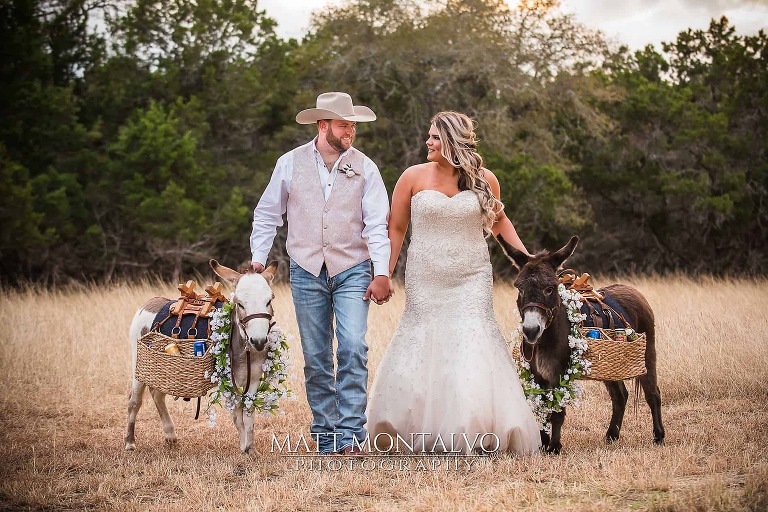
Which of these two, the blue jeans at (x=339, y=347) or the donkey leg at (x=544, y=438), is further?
the donkey leg at (x=544, y=438)

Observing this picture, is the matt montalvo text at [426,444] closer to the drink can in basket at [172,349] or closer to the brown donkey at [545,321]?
the brown donkey at [545,321]

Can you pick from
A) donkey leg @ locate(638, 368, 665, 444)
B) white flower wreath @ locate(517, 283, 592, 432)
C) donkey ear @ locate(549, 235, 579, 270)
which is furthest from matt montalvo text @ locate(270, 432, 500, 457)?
donkey leg @ locate(638, 368, 665, 444)

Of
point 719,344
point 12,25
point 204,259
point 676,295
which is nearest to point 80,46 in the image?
point 12,25

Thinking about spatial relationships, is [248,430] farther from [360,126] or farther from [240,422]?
[360,126]

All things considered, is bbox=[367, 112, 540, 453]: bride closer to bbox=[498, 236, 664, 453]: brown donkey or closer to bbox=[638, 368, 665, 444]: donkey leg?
bbox=[498, 236, 664, 453]: brown donkey

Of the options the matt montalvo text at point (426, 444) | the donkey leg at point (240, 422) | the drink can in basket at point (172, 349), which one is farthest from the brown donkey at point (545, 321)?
the drink can in basket at point (172, 349)

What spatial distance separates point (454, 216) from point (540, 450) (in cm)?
177

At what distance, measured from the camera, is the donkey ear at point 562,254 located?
591 cm

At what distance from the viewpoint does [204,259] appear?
2117 cm

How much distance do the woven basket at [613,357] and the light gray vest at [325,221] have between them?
71.0 inches

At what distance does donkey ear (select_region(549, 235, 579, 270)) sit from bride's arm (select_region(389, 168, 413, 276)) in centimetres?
112

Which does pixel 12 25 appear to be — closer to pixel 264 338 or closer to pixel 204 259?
pixel 204 259

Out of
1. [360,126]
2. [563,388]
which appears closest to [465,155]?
[563,388]

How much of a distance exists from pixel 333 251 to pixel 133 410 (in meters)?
2.24
